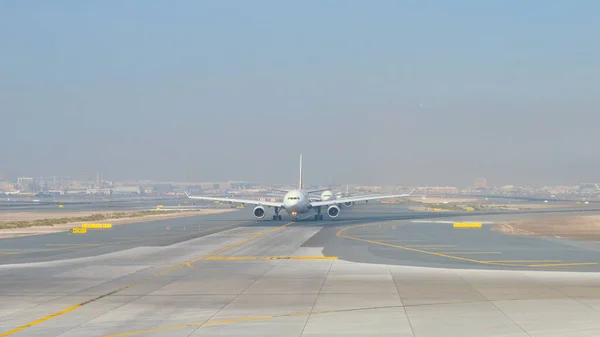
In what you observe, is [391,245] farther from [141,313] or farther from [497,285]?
[141,313]

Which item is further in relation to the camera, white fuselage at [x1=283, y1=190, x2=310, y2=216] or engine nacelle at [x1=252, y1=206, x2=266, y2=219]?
engine nacelle at [x1=252, y1=206, x2=266, y2=219]

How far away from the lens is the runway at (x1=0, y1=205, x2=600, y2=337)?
19.2 meters

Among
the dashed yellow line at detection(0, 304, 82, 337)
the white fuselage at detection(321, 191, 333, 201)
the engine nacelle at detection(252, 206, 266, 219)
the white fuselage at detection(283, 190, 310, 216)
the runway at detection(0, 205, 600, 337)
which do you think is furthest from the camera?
the white fuselage at detection(321, 191, 333, 201)

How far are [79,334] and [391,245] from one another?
104ft

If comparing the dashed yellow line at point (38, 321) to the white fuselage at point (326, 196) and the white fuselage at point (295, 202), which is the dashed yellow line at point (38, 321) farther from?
the white fuselage at point (326, 196)

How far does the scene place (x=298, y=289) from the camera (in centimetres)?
2677

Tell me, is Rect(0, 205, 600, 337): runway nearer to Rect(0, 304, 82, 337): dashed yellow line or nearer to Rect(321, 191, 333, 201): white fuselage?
Rect(0, 304, 82, 337): dashed yellow line

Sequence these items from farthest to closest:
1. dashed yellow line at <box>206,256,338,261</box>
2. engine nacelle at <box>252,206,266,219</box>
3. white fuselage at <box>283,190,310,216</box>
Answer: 1. engine nacelle at <box>252,206,266,219</box>
2. white fuselage at <box>283,190,310,216</box>
3. dashed yellow line at <box>206,256,338,261</box>

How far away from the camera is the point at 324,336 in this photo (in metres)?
17.7

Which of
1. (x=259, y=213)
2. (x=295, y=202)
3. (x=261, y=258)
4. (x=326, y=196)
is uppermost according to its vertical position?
(x=326, y=196)

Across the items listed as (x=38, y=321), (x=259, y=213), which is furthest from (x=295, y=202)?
(x=38, y=321)

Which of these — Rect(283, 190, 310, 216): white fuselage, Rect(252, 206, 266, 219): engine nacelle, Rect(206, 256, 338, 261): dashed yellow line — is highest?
Rect(283, 190, 310, 216): white fuselage

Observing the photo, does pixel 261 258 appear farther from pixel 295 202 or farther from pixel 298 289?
pixel 295 202

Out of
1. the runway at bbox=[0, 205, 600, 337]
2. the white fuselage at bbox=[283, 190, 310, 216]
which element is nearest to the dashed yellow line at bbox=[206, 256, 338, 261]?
the runway at bbox=[0, 205, 600, 337]
